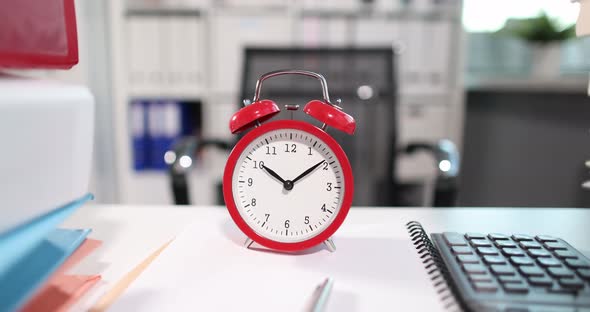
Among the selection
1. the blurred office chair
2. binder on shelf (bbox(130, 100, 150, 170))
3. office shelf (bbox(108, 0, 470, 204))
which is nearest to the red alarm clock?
the blurred office chair

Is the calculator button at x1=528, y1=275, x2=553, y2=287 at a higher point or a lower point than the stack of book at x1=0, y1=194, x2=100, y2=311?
lower

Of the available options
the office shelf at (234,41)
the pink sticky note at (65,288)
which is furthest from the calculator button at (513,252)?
the office shelf at (234,41)

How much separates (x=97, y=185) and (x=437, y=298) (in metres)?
2.06

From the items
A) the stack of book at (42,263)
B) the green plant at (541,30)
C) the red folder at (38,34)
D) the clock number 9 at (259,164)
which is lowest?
the stack of book at (42,263)

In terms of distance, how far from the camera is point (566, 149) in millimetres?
1729

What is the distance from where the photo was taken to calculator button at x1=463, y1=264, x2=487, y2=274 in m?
0.42

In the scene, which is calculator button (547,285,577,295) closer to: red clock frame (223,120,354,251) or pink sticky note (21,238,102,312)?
red clock frame (223,120,354,251)

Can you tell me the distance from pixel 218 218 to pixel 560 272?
447 mm

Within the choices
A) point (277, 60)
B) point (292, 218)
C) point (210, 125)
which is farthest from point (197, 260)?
point (210, 125)

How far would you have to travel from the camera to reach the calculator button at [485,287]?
39 cm

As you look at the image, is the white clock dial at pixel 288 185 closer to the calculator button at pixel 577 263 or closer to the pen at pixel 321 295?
the pen at pixel 321 295

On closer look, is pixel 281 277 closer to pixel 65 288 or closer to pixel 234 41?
pixel 65 288

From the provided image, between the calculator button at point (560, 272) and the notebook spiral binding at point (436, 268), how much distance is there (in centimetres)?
10

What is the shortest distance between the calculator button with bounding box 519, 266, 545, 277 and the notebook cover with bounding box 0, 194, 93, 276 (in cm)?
43
